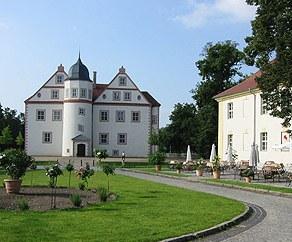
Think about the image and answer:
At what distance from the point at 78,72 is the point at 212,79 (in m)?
19.7

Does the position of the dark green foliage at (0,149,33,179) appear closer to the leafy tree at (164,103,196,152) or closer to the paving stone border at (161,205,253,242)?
the paving stone border at (161,205,253,242)

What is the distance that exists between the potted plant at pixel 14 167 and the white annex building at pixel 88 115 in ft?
178

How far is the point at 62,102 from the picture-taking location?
79.6 meters

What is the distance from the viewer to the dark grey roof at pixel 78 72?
78.2 meters

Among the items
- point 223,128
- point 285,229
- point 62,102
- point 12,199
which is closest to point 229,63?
point 223,128

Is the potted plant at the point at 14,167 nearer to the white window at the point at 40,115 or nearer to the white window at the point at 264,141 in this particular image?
the white window at the point at 264,141

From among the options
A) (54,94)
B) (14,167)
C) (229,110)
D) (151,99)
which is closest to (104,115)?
Result: (54,94)

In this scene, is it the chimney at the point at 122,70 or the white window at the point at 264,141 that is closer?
the white window at the point at 264,141

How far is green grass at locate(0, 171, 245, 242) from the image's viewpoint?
35.9 ft

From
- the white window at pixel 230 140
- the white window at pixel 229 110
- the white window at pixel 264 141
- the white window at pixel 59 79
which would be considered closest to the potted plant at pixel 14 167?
the white window at pixel 264 141

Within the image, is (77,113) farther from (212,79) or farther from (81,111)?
(212,79)

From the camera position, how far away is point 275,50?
85.3 feet

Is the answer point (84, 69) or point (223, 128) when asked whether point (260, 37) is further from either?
point (84, 69)

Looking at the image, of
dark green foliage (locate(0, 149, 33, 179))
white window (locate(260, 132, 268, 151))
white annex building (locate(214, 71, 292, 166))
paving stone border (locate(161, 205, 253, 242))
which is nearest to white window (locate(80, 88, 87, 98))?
white annex building (locate(214, 71, 292, 166))
